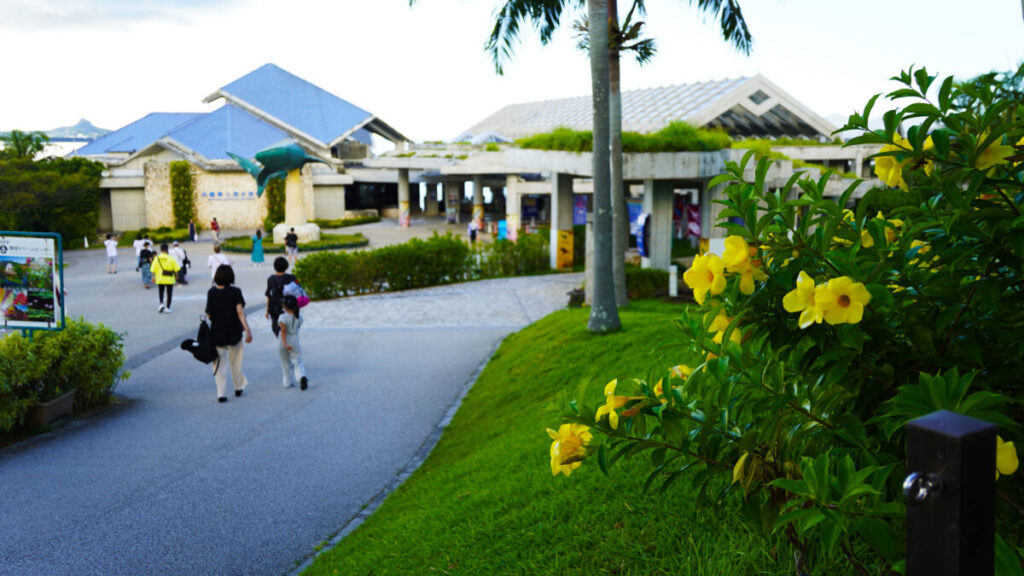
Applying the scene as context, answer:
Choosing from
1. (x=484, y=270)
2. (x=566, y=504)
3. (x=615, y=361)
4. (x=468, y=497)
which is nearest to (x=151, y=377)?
(x=615, y=361)

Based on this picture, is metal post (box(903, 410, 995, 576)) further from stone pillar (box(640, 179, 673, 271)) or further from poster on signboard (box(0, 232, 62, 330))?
stone pillar (box(640, 179, 673, 271))

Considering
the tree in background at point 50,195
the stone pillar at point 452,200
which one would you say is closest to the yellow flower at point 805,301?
the tree in background at point 50,195

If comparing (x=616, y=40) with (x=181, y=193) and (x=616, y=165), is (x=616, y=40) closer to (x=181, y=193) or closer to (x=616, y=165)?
(x=616, y=165)

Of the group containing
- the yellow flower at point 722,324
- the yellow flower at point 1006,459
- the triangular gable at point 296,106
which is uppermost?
the triangular gable at point 296,106

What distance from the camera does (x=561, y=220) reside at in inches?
964

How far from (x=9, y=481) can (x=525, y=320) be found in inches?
411

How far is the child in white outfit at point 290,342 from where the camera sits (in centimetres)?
1016

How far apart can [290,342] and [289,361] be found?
1.48 ft

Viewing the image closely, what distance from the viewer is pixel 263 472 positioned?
289 inches

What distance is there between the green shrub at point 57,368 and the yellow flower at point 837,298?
28.1ft

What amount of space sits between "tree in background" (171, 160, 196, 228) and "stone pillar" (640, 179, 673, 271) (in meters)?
30.5

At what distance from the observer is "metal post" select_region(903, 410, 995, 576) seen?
1.41 metres

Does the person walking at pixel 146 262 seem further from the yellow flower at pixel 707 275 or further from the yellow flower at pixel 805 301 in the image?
the yellow flower at pixel 805 301

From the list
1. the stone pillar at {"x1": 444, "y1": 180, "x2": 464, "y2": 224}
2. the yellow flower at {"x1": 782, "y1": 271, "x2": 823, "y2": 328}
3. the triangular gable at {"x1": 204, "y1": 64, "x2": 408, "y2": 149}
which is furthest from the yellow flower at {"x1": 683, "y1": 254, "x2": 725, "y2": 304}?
the triangular gable at {"x1": 204, "y1": 64, "x2": 408, "y2": 149}
